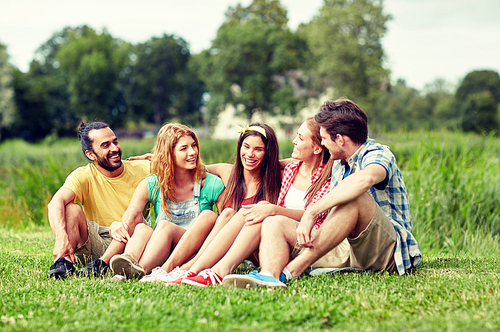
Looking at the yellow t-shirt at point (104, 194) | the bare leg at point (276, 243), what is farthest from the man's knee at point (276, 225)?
the yellow t-shirt at point (104, 194)

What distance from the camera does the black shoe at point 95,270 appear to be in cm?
356

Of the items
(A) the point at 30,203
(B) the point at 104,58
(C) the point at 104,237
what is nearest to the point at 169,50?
(B) the point at 104,58

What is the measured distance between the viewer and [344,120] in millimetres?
3473

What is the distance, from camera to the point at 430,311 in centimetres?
261

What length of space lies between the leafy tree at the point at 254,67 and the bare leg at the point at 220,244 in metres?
28.7

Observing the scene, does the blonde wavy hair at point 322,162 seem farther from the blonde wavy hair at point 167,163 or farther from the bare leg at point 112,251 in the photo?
the bare leg at point 112,251

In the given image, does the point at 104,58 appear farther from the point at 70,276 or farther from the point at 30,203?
the point at 70,276

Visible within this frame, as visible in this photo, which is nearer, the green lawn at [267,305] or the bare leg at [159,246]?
the green lawn at [267,305]

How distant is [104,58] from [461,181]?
45320 millimetres

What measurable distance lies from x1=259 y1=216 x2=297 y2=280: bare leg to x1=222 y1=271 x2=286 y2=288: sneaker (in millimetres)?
101

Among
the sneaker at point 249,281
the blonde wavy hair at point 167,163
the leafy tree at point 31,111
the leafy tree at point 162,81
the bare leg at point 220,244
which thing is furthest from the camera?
the leafy tree at point 162,81

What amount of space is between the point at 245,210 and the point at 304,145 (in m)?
0.80

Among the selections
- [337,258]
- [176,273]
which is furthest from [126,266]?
[337,258]

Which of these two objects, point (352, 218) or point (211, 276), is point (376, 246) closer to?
point (352, 218)
